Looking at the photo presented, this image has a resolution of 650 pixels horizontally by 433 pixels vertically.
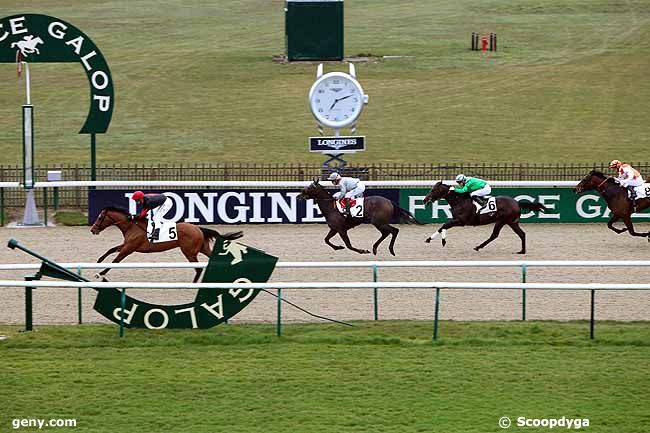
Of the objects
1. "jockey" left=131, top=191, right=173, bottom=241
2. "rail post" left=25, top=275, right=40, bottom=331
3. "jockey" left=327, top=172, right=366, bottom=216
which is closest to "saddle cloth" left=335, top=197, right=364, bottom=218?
"jockey" left=327, top=172, right=366, bottom=216

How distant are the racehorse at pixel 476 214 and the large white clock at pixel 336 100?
428 centimetres

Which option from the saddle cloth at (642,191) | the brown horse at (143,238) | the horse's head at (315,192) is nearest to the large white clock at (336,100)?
the horse's head at (315,192)

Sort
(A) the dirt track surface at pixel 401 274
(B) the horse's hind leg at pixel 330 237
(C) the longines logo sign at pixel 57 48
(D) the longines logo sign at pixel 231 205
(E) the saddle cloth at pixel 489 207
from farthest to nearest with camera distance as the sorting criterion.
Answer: (C) the longines logo sign at pixel 57 48 → (D) the longines logo sign at pixel 231 205 → (E) the saddle cloth at pixel 489 207 → (B) the horse's hind leg at pixel 330 237 → (A) the dirt track surface at pixel 401 274

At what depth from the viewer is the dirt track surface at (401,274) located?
52.2 ft

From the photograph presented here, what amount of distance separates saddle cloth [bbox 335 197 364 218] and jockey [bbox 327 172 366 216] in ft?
0.17

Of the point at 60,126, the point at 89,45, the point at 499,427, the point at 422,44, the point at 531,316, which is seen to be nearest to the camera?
the point at 499,427

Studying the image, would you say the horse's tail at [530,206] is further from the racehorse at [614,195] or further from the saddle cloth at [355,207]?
the saddle cloth at [355,207]

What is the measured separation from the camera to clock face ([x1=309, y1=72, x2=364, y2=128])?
25.0m

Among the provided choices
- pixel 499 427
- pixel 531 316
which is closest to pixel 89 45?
pixel 531 316

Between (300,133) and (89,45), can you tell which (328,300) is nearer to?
(89,45)

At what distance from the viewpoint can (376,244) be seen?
2067 cm

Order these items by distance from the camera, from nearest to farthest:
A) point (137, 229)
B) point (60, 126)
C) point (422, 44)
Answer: point (137, 229), point (60, 126), point (422, 44)

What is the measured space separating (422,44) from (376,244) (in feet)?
94.7

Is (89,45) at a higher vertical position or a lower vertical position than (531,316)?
higher
